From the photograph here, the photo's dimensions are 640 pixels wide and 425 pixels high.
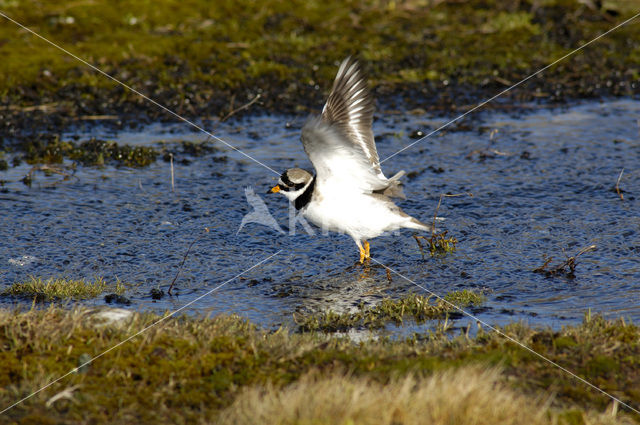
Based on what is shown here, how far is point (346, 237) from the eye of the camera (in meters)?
10.4

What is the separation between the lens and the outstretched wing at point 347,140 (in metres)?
7.92

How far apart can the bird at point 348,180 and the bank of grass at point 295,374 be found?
2.27 meters

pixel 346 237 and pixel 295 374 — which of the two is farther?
pixel 346 237

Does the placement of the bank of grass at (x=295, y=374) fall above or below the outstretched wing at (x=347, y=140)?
below

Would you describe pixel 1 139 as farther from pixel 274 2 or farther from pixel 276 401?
pixel 276 401

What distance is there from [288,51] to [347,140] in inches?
381

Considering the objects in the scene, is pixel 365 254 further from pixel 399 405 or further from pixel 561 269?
pixel 399 405

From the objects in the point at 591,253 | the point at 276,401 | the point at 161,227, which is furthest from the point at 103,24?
the point at 276,401

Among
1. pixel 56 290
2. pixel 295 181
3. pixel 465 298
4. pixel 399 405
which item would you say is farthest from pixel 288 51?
pixel 399 405

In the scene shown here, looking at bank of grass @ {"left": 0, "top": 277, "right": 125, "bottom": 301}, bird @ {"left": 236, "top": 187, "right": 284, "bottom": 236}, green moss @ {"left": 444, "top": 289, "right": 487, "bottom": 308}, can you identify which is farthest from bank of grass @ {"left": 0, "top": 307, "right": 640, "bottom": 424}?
bird @ {"left": 236, "top": 187, "right": 284, "bottom": 236}

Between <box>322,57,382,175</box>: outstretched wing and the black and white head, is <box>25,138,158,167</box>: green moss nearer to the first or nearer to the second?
the black and white head

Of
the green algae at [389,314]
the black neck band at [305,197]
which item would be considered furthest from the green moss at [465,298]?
the black neck band at [305,197]

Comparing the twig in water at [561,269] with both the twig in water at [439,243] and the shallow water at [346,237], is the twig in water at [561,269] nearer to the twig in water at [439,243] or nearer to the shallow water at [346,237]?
the shallow water at [346,237]

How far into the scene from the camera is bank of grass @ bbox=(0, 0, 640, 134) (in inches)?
600
